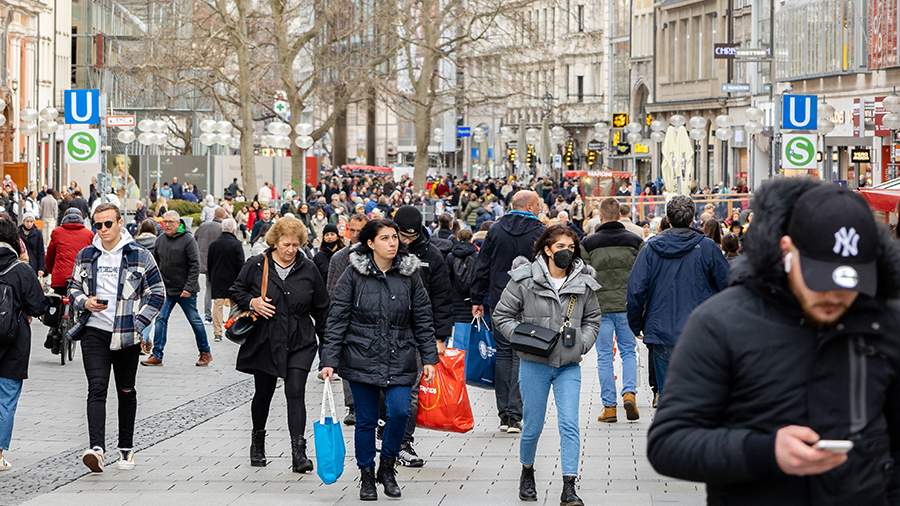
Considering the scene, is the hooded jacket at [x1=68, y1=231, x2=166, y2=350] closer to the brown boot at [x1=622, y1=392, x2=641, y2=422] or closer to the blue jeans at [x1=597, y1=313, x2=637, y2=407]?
the blue jeans at [x1=597, y1=313, x2=637, y2=407]

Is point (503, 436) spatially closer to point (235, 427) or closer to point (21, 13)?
point (235, 427)

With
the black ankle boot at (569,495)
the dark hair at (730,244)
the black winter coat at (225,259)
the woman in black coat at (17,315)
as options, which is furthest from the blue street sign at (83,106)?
the black ankle boot at (569,495)

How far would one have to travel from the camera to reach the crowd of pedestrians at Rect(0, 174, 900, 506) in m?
3.92

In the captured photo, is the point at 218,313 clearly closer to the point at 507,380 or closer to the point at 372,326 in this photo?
the point at 507,380

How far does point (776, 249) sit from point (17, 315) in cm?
795

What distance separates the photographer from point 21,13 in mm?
76375

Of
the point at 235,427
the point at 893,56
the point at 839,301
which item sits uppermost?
the point at 893,56

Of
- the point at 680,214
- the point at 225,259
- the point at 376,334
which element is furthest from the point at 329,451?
the point at 225,259

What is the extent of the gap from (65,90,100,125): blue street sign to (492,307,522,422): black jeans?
11457 millimetres

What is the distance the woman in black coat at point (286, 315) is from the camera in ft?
36.7

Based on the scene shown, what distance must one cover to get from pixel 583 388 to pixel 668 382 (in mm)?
12913

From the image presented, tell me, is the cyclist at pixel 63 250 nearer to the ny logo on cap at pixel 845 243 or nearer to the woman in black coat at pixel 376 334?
the woman in black coat at pixel 376 334

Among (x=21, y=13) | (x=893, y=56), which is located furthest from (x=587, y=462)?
(x=21, y=13)

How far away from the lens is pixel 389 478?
408 inches
